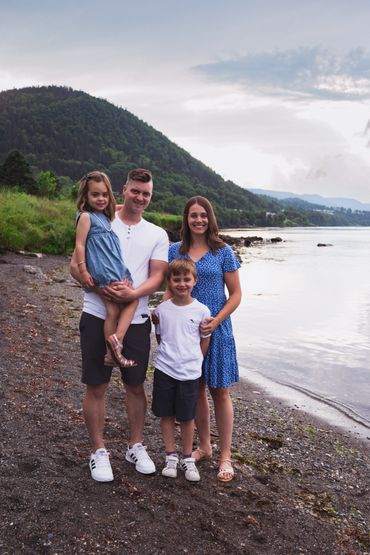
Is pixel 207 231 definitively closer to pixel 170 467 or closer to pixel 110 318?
pixel 110 318

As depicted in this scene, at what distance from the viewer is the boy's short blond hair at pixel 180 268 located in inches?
176

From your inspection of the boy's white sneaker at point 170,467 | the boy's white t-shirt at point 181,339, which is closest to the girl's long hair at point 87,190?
the boy's white t-shirt at point 181,339

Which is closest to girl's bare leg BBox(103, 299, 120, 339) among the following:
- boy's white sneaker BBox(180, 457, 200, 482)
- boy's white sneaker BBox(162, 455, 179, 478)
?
boy's white sneaker BBox(162, 455, 179, 478)

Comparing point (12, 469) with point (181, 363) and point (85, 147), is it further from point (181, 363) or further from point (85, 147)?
point (85, 147)

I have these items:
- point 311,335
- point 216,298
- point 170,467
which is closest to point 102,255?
point 216,298

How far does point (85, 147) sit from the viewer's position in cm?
14762

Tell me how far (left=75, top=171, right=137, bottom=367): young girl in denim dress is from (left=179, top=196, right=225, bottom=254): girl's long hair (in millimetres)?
785

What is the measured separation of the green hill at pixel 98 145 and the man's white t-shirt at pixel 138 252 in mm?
116539

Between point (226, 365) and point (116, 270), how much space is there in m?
1.44

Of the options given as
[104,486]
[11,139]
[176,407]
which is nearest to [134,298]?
[176,407]

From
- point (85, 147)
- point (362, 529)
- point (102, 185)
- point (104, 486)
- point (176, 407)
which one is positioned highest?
point (85, 147)

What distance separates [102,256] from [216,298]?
3.93 feet

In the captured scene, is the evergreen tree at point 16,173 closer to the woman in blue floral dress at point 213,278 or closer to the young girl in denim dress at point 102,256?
the woman in blue floral dress at point 213,278

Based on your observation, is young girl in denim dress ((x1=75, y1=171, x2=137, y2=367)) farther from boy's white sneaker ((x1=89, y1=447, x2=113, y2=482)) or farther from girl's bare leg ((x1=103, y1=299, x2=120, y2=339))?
boy's white sneaker ((x1=89, y1=447, x2=113, y2=482))
